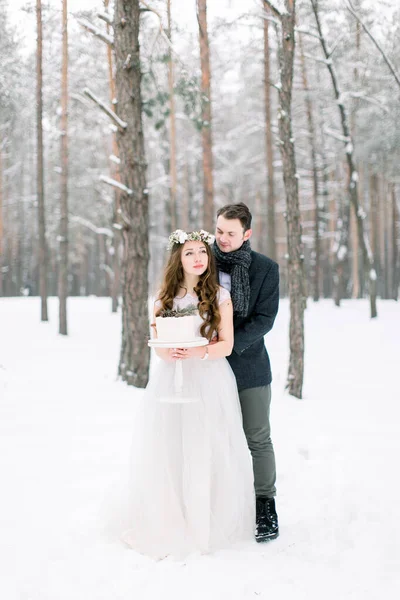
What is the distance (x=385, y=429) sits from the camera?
676cm

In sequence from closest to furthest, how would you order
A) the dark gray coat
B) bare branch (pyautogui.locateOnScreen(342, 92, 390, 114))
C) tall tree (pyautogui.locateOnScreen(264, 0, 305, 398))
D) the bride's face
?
the bride's face < the dark gray coat < tall tree (pyautogui.locateOnScreen(264, 0, 305, 398)) < bare branch (pyautogui.locateOnScreen(342, 92, 390, 114))

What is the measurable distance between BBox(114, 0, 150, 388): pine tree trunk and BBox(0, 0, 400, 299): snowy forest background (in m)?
0.55

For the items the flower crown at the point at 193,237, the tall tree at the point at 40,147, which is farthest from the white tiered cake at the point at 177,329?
the tall tree at the point at 40,147

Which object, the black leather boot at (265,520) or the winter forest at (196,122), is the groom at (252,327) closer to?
the black leather boot at (265,520)

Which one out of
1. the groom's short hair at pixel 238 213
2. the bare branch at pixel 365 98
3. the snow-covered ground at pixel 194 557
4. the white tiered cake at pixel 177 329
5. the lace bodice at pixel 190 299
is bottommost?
the snow-covered ground at pixel 194 557

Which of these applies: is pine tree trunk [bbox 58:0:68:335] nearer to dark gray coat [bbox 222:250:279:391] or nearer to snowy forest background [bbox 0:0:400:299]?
snowy forest background [bbox 0:0:400:299]

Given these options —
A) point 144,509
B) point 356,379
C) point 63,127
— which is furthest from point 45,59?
point 144,509

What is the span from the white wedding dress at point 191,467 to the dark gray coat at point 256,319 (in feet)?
0.41

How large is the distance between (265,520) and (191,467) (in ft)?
2.19

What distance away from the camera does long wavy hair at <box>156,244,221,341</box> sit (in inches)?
136

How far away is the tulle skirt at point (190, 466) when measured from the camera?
11.2 ft

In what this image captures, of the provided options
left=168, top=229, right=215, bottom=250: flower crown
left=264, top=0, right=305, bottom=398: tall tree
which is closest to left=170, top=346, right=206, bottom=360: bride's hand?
left=168, top=229, right=215, bottom=250: flower crown

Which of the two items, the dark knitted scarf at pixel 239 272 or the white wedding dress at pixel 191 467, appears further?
the dark knitted scarf at pixel 239 272

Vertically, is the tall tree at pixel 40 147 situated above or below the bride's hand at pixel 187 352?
above
